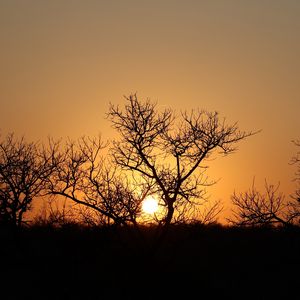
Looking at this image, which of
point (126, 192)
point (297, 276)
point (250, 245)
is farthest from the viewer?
point (250, 245)

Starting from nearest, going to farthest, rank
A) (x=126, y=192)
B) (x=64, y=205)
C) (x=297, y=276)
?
(x=126, y=192)
(x=64, y=205)
(x=297, y=276)

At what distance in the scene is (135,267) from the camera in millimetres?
21000

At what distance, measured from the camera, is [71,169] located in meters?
20.4

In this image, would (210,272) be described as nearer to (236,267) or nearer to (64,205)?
(236,267)

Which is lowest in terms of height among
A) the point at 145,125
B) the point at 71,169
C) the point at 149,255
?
the point at 149,255

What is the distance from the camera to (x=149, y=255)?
2022 centimetres

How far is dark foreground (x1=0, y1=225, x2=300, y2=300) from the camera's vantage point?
20750 millimetres

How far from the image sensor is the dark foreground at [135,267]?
2075 cm


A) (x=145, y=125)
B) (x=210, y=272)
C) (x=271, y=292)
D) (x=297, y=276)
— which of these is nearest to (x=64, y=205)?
(x=145, y=125)

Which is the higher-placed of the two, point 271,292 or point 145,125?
point 145,125

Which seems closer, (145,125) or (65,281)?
(145,125)

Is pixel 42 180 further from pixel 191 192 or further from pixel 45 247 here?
pixel 191 192

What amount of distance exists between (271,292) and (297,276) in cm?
229

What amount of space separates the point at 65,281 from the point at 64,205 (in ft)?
10.6
